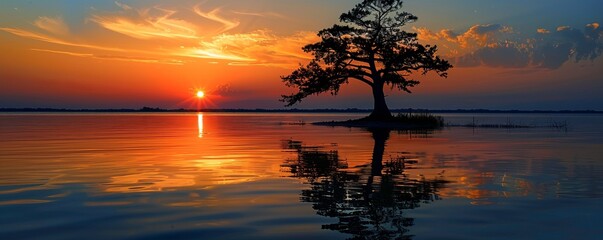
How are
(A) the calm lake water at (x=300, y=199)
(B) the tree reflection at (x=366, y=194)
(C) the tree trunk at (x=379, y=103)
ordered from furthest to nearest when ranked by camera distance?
(C) the tree trunk at (x=379, y=103) → (B) the tree reflection at (x=366, y=194) → (A) the calm lake water at (x=300, y=199)

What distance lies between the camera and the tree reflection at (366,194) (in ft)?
28.4

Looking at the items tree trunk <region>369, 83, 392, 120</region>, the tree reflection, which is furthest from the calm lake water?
A: tree trunk <region>369, 83, 392, 120</region>

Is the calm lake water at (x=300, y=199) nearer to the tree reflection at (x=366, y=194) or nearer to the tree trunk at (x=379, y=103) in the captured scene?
the tree reflection at (x=366, y=194)

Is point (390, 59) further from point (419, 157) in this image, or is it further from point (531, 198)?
point (531, 198)

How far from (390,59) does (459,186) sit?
4959 cm

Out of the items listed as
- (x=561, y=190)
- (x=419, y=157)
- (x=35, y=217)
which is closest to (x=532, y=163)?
(x=419, y=157)

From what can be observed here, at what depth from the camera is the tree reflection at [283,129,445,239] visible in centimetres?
865

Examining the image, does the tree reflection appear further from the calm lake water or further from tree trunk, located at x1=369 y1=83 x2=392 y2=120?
tree trunk, located at x1=369 y1=83 x2=392 y2=120

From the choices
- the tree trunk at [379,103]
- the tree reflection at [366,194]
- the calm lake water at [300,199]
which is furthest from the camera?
the tree trunk at [379,103]

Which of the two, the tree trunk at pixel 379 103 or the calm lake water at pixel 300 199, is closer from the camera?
the calm lake water at pixel 300 199


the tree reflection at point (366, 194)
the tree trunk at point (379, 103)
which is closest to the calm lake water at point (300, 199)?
the tree reflection at point (366, 194)

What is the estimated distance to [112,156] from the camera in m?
22.1

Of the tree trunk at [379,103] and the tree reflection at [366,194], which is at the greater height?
the tree trunk at [379,103]

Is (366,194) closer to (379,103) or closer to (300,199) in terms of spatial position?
(300,199)
